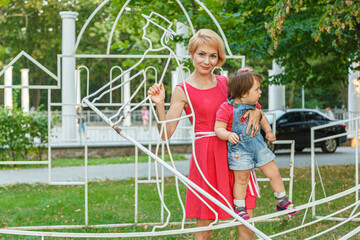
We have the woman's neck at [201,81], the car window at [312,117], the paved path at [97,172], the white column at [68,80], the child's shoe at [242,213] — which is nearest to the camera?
the child's shoe at [242,213]

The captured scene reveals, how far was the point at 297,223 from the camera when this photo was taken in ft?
18.6

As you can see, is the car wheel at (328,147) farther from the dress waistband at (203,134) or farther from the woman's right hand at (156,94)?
the woman's right hand at (156,94)

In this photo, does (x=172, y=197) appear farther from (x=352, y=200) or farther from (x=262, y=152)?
(x=262, y=152)

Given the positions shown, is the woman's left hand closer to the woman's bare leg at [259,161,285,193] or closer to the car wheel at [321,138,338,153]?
the woman's bare leg at [259,161,285,193]

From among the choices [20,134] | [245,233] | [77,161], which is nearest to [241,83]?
[245,233]

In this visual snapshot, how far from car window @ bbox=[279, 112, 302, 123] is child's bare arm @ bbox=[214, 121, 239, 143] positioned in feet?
39.8

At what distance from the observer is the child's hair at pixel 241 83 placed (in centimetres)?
280

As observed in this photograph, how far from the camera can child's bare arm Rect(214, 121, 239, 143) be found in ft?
Answer: 8.87

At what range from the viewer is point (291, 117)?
14.8 m

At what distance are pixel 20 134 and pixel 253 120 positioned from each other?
1013 cm

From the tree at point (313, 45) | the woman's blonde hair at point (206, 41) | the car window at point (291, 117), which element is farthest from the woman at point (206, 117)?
the car window at point (291, 117)

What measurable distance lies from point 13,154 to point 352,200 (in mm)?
8335

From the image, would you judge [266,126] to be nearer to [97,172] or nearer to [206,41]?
[206,41]

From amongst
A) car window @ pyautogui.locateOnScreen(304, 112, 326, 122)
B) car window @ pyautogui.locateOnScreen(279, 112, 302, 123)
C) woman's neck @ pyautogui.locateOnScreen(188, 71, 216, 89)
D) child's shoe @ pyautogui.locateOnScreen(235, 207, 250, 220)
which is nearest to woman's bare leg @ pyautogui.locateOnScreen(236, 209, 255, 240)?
child's shoe @ pyautogui.locateOnScreen(235, 207, 250, 220)
